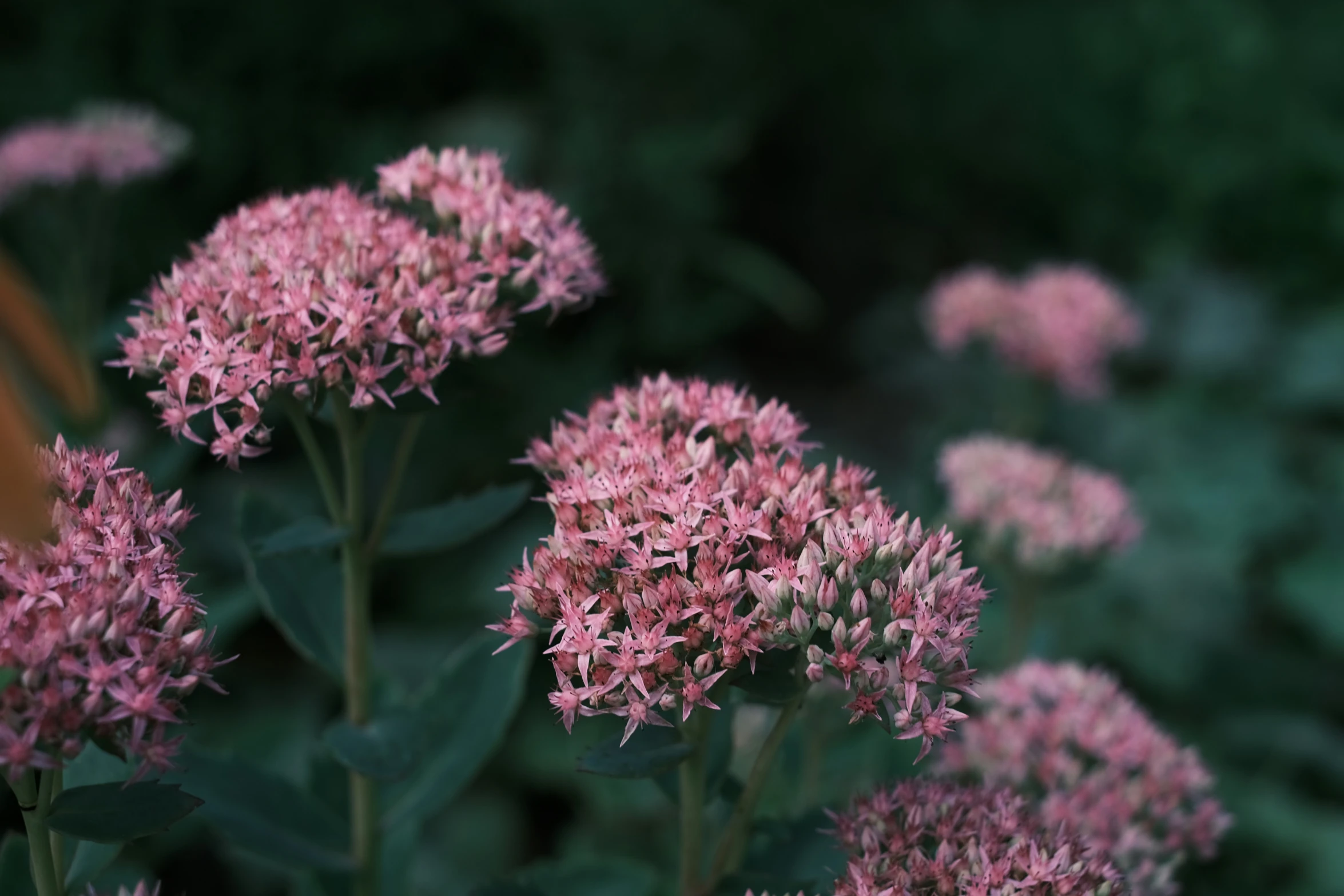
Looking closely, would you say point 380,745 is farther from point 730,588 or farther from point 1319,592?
point 1319,592

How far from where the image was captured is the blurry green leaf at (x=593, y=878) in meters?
1.17

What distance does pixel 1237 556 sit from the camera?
3.01m

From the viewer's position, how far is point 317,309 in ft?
3.31

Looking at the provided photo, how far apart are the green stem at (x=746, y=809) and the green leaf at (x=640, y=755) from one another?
2.5 inches

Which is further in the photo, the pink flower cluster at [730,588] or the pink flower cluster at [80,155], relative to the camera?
the pink flower cluster at [80,155]

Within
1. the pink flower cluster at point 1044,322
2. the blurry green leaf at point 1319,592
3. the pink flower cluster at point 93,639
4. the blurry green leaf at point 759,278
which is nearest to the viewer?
the pink flower cluster at point 93,639

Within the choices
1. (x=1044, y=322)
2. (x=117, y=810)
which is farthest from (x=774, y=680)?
(x=1044, y=322)

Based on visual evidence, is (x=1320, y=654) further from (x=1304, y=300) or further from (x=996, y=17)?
(x=996, y=17)

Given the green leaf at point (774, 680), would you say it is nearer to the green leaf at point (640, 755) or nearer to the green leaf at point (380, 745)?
the green leaf at point (640, 755)

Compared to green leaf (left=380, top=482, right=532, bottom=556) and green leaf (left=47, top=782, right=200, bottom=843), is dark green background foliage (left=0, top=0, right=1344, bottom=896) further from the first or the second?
green leaf (left=47, top=782, right=200, bottom=843)

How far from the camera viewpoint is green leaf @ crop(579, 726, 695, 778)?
2.92 feet

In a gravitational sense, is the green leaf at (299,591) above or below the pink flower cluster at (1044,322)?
below

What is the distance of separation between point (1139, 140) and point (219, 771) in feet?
12.3

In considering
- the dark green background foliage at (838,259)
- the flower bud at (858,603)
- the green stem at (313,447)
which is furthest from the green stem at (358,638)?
the dark green background foliage at (838,259)
